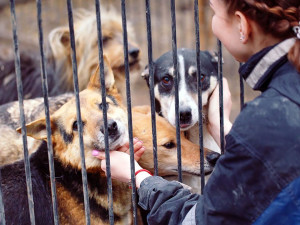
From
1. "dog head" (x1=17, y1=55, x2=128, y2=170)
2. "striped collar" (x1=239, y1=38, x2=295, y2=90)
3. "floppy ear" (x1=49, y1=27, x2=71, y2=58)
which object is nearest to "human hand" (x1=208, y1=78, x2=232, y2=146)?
"dog head" (x1=17, y1=55, x2=128, y2=170)

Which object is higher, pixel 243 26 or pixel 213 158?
pixel 243 26

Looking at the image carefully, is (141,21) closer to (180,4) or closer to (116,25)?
(180,4)

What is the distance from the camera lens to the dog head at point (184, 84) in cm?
322

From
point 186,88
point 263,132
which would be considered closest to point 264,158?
point 263,132

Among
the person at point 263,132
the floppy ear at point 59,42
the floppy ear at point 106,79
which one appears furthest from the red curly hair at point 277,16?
the floppy ear at point 59,42

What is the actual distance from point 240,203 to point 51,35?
152 inches

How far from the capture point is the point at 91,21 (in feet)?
17.4

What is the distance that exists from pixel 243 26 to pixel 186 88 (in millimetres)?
1750

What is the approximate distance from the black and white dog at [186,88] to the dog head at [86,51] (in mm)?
1204

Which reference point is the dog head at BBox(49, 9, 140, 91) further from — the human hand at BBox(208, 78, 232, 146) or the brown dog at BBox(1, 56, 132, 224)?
the human hand at BBox(208, 78, 232, 146)

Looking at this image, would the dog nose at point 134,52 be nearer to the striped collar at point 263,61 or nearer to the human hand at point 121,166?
the human hand at point 121,166

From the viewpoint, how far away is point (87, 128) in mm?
2779

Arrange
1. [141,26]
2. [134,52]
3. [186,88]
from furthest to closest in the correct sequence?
[141,26] → [134,52] → [186,88]

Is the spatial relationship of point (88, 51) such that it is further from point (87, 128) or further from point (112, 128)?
point (112, 128)
